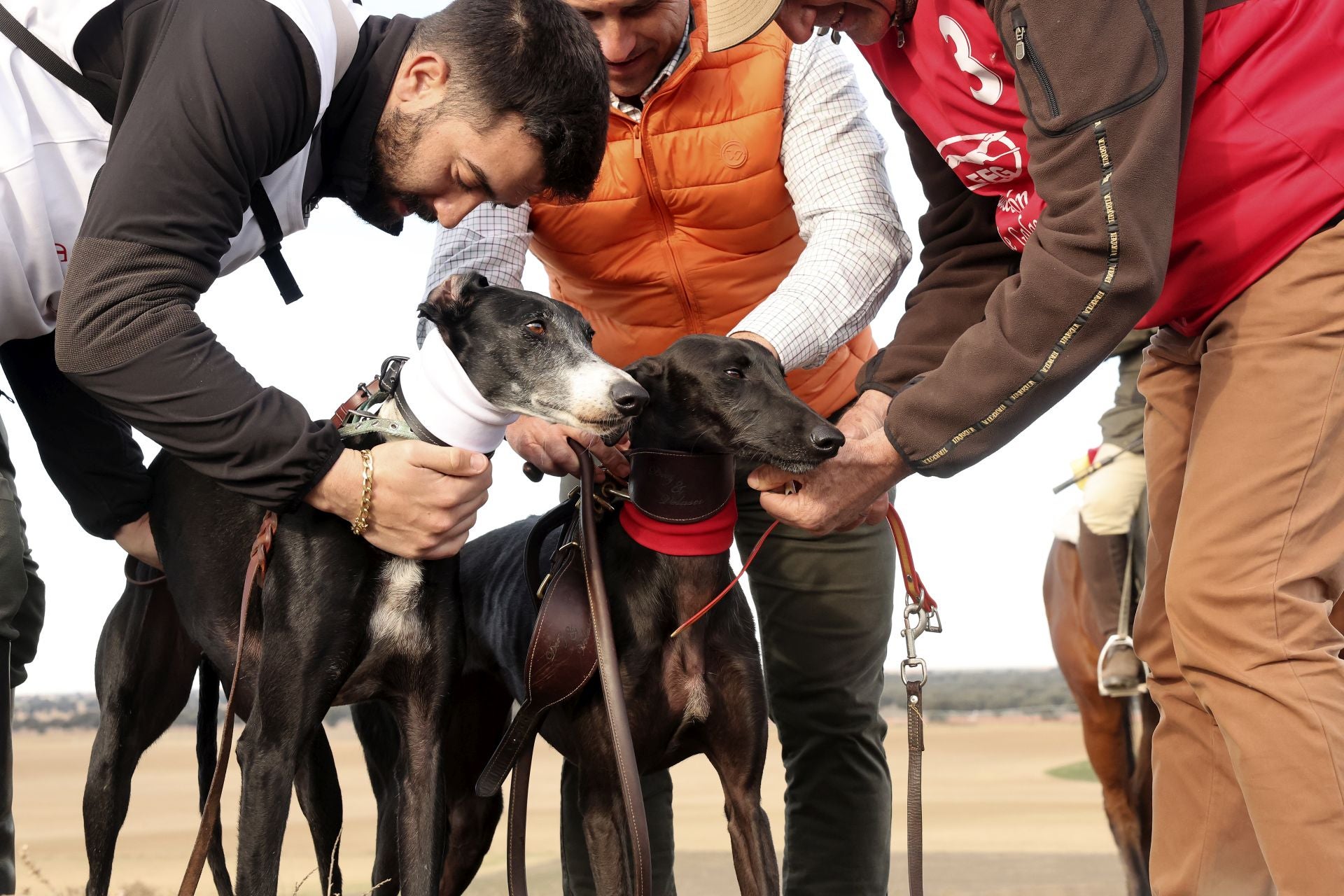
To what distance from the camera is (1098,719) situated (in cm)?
591

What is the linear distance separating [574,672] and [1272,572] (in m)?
1.27

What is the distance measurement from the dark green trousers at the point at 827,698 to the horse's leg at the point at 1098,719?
3.12 m

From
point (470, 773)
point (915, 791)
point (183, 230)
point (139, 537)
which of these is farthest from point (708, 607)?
point (139, 537)

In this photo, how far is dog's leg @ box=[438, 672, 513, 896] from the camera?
3.00 m

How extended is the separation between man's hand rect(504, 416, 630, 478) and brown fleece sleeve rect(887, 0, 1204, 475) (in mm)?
911

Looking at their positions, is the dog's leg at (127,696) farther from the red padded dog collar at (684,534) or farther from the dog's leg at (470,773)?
the red padded dog collar at (684,534)

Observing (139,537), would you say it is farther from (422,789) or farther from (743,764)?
(743,764)

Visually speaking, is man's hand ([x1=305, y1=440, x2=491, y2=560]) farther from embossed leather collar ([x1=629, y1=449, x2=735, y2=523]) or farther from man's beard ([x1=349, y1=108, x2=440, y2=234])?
man's beard ([x1=349, y1=108, x2=440, y2=234])

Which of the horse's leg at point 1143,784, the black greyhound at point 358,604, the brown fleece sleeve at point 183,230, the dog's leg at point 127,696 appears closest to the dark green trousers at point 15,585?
the dog's leg at point 127,696

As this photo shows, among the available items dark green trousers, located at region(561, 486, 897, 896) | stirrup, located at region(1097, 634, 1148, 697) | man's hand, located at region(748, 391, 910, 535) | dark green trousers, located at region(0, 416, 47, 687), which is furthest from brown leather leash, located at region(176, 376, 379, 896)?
stirrup, located at region(1097, 634, 1148, 697)

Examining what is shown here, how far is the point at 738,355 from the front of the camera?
254 cm

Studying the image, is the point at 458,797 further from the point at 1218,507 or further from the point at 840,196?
the point at 1218,507

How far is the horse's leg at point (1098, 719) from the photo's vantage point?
5754mm

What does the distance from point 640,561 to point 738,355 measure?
0.48m
